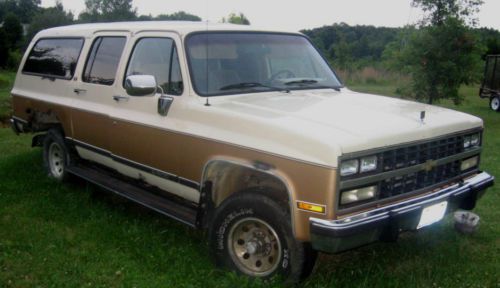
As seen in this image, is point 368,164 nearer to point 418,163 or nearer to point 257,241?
point 418,163

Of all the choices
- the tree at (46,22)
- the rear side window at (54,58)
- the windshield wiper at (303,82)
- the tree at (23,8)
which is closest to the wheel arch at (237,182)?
the windshield wiper at (303,82)

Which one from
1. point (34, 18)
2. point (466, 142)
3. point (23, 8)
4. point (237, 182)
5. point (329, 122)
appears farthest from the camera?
point (23, 8)

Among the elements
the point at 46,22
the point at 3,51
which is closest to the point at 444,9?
the point at 3,51

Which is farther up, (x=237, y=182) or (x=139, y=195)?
(x=237, y=182)

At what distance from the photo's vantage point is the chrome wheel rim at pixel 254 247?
3822 millimetres

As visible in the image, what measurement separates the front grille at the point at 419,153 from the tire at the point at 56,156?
4073 millimetres

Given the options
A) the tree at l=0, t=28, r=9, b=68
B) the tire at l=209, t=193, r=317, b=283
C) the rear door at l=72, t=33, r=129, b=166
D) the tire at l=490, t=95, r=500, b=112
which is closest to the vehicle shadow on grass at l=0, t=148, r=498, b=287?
the tire at l=209, t=193, r=317, b=283

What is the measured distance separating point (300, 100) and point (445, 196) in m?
1.35

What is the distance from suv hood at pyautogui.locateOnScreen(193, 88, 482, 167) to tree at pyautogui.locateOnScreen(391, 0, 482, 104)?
10.2 m

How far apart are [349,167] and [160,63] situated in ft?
7.13

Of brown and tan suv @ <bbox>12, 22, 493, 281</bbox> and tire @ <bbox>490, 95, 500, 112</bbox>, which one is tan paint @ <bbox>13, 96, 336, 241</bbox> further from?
tire @ <bbox>490, 95, 500, 112</bbox>

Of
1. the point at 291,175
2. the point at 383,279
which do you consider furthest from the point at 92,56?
the point at 383,279

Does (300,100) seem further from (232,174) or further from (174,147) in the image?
(174,147)

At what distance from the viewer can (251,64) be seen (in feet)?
15.3
